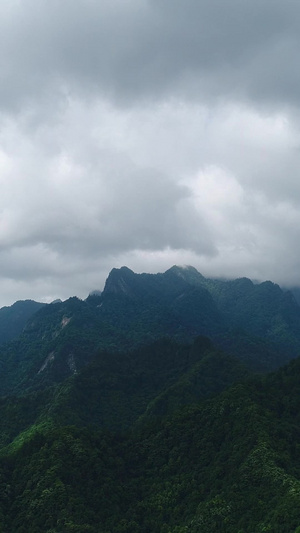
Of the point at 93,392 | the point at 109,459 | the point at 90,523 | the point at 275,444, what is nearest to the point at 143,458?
the point at 109,459

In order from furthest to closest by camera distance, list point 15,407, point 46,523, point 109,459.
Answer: point 15,407, point 109,459, point 46,523

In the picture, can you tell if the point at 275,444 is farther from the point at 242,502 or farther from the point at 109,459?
the point at 109,459

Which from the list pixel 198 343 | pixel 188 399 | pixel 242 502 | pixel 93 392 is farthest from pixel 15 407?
pixel 242 502

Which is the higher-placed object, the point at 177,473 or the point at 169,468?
the point at 169,468

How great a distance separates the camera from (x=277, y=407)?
4267 inches

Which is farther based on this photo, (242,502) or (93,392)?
(93,392)

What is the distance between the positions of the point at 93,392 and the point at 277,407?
6578cm

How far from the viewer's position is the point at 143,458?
106938 millimetres

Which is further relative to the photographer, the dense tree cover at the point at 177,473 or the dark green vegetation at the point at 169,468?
the dark green vegetation at the point at 169,468

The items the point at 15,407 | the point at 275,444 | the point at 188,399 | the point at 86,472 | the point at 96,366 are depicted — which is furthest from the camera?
the point at 96,366

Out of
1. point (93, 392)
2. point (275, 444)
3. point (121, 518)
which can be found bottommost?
point (121, 518)

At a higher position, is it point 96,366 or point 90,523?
point 96,366

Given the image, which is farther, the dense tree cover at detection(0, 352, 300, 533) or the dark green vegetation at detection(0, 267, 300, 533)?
the dark green vegetation at detection(0, 267, 300, 533)

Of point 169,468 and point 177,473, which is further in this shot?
point 169,468
